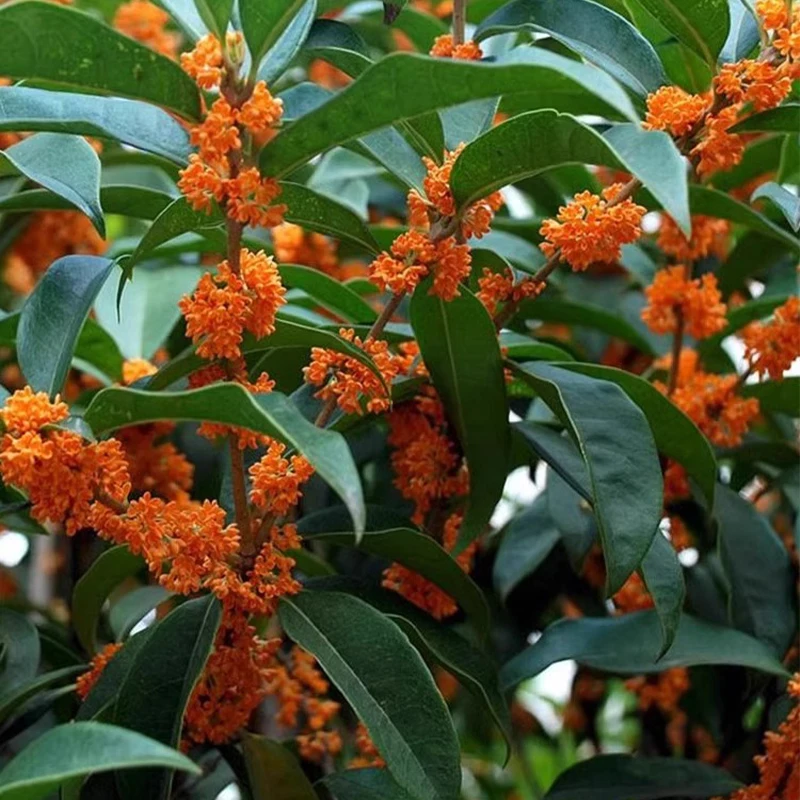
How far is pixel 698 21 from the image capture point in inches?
35.9

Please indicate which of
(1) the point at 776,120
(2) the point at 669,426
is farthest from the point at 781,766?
(1) the point at 776,120

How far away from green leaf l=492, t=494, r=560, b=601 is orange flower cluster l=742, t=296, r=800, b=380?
0.76ft

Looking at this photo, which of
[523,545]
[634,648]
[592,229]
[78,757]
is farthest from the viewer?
→ [523,545]

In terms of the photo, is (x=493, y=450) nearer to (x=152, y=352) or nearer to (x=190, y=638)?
(x=190, y=638)

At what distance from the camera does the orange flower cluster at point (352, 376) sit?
0.88 meters

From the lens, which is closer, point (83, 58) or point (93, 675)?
point (83, 58)

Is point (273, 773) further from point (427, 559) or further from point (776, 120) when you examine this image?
point (776, 120)

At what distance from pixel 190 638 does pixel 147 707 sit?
5 cm

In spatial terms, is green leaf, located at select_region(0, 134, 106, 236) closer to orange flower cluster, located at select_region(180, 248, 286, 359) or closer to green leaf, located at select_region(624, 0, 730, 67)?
orange flower cluster, located at select_region(180, 248, 286, 359)

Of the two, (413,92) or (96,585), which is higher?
(413,92)

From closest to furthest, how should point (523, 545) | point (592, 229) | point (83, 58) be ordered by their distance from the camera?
1. point (83, 58)
2. point (592, 229)
3. point (523, 545)

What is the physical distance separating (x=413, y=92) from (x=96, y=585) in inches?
19.9

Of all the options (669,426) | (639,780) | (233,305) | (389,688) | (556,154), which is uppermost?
(556,154)

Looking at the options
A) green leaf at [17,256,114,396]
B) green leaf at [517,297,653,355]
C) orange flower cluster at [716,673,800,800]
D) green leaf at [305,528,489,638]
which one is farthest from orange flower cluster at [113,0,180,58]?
orange flower cluster at [716,673,800,800]
